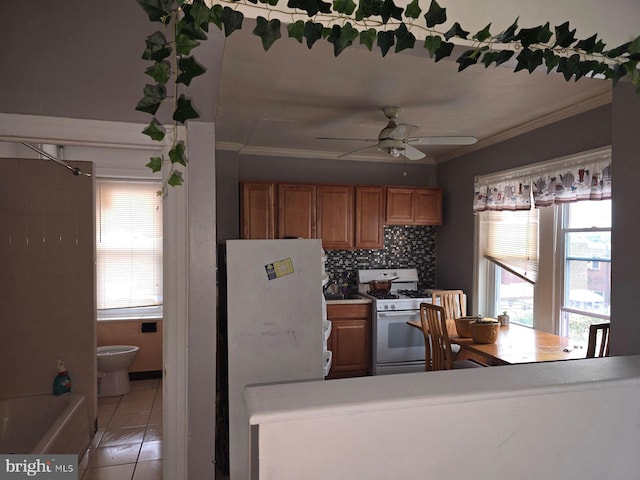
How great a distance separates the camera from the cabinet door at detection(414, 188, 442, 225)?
4859 millimetres

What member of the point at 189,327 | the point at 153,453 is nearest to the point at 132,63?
the point at 189,327

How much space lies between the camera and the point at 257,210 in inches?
173

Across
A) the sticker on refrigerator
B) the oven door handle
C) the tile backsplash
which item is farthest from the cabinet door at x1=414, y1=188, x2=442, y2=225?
the sticker on refrigerator

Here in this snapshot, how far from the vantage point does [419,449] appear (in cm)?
86

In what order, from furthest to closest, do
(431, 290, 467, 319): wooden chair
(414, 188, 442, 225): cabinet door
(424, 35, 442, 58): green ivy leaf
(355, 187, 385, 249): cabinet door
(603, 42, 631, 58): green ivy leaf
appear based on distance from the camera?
(414, 188, 442, 225): cabinet door < (355, 187, 385, 249): cabinet door < (431, 290, 467, 319): wooden chair < (603, 42, 631, 58): green ivy leaf < (424, 35, 442, 58): green ivy leaf

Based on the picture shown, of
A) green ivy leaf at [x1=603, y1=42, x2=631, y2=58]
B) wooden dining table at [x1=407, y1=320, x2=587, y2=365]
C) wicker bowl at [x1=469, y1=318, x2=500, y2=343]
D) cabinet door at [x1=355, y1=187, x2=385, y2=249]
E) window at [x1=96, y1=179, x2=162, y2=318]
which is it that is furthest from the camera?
cabinet door at [x1=355, y1=187, x2=385, y2=249]

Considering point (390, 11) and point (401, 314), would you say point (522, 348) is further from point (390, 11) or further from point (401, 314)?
point (390, 11)

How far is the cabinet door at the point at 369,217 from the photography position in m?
4.68

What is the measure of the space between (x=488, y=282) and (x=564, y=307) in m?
0.99

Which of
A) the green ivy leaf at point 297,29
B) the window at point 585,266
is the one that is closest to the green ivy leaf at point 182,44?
the green ivy leaf at point 297,29

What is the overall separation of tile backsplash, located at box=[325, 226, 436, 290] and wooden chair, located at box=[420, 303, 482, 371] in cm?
157

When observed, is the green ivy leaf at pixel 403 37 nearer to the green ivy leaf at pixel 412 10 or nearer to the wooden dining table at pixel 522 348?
the green ivy leaf at pixel 412 10

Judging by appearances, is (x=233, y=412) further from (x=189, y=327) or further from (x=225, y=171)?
(x=225, y=171)

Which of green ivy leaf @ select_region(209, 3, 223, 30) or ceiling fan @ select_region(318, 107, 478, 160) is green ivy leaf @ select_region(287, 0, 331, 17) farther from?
ceiling fan @ select_region(318, 107, 478, 160)
